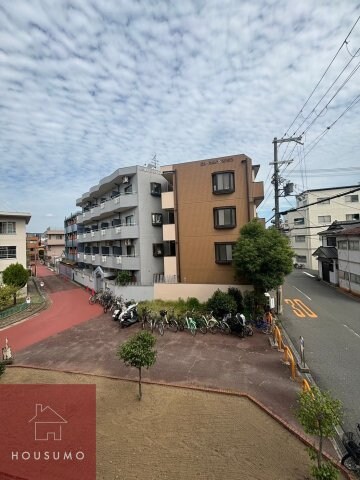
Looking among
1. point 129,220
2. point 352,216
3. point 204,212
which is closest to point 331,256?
point 352,216

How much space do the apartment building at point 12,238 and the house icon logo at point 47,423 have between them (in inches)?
861

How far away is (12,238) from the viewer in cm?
2722

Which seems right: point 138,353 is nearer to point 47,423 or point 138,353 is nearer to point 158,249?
point 47,423

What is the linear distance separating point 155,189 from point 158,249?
556cm

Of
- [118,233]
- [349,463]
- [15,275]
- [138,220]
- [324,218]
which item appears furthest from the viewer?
[324,218]

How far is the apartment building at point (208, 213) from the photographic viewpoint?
20.0 m

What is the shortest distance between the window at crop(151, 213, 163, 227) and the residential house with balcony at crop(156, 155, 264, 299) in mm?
2836

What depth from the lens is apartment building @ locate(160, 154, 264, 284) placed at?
789 inches

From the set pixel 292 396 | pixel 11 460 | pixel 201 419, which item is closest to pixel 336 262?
pixel 292 396

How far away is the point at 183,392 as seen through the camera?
9.41 meters

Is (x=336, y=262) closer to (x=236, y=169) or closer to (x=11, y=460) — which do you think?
(x=236, y=169)

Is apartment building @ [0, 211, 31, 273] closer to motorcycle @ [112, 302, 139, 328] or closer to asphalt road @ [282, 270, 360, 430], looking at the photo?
motorcycle @ [112, 302, 139, 328]

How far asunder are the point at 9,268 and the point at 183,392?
21764 millimetres

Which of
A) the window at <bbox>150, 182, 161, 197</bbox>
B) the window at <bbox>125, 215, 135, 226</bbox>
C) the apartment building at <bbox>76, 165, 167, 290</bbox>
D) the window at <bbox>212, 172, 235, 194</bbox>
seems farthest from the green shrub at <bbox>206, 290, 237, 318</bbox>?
the window at <bbox>150, 182, 161, 197</bbox>
